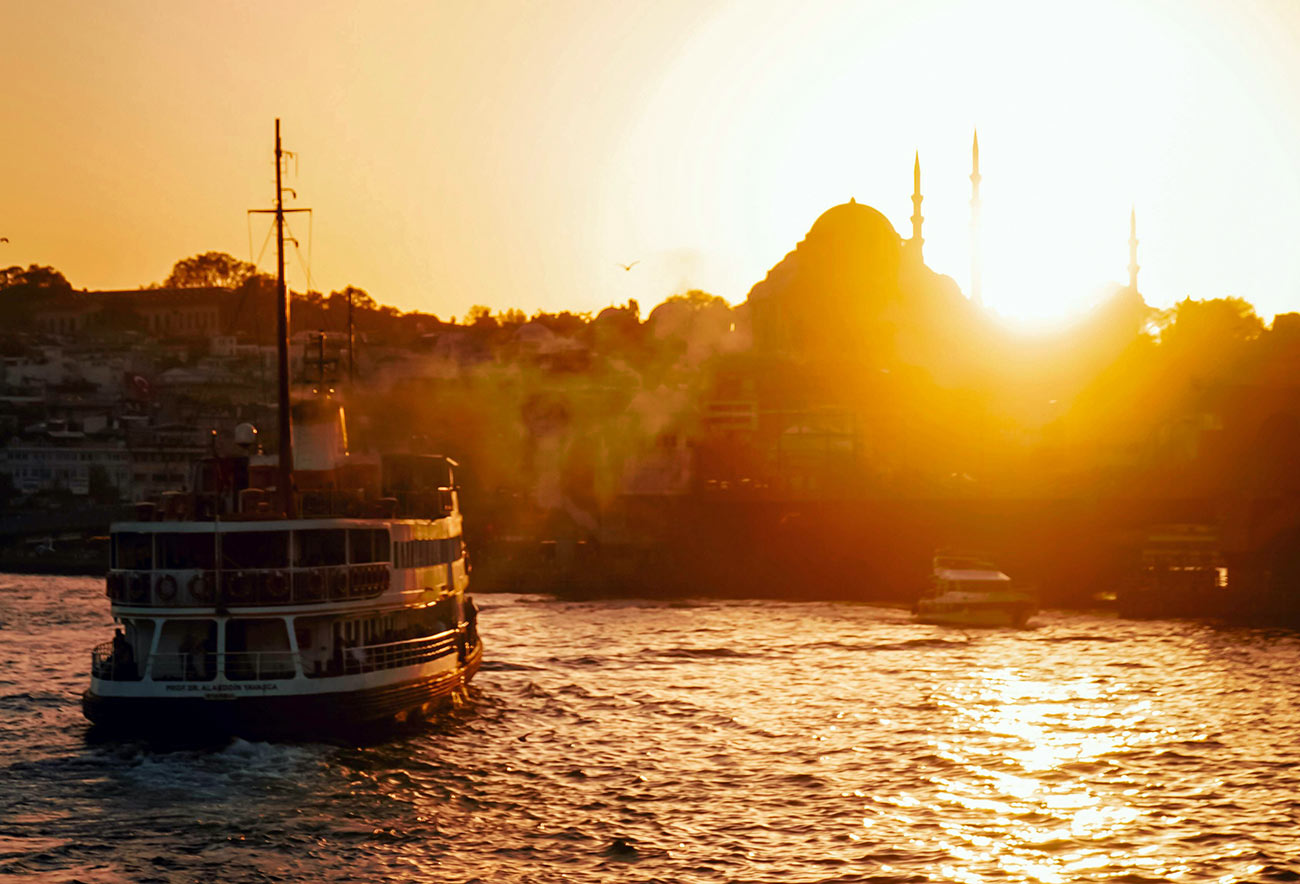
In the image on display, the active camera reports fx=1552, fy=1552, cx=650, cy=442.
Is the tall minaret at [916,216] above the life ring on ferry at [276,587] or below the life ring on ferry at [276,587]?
above

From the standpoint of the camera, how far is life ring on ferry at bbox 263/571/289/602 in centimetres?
3712

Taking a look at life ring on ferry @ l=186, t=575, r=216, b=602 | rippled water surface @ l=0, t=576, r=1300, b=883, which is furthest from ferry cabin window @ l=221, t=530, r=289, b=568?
rippled water surface @ l=0, t=576, r=1300, b=883

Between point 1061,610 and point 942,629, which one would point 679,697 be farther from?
point 1061,610

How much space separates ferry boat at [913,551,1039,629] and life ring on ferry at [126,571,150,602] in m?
43.9

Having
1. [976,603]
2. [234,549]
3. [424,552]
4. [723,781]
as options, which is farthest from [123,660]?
[976,603]

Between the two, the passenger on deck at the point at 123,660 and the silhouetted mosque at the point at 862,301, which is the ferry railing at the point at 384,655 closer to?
the passenger on deck at the point at 123,660

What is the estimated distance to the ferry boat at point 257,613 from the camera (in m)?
37.1

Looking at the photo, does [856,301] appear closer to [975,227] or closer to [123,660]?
[975,227]

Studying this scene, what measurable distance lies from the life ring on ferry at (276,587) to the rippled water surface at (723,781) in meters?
3.70

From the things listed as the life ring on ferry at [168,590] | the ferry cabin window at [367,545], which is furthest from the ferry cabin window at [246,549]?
the ferry cabin window at [367,545]

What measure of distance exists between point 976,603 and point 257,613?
141 feet

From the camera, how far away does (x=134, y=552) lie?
124ft

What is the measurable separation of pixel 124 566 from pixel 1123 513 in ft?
Result: 233

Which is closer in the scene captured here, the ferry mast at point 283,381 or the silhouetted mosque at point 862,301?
the ferry mast at point 283,381
